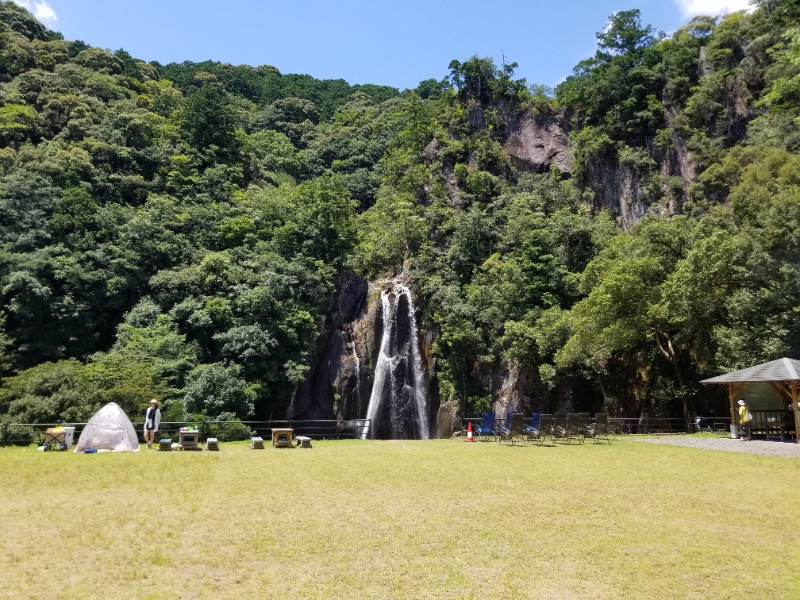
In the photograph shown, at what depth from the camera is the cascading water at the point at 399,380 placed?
29.1m

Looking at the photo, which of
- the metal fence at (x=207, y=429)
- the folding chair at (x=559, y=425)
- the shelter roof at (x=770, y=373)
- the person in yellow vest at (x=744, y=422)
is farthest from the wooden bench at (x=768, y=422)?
the metal fence at (x=207, y=429)

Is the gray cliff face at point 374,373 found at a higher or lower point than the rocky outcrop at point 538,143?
lower

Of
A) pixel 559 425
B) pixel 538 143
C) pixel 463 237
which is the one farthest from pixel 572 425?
pixel 538 143

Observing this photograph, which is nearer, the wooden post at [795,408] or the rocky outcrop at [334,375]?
the wooden post at [795,408]

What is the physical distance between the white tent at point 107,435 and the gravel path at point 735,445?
51.2 feet

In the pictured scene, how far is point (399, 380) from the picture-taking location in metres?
30.1

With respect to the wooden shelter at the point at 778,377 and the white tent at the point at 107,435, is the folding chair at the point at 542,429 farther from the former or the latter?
the white tent at the point at 107,435

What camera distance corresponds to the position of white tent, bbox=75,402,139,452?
15.3 metres

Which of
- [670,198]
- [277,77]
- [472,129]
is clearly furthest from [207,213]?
[277,77]

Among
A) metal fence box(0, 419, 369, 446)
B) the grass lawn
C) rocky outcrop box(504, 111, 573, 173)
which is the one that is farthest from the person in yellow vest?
rocky outcrop box(504, 111, 573, 173)

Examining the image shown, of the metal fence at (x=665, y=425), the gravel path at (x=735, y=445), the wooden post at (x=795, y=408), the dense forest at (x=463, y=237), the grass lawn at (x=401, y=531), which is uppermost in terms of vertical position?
the dense forest at (x=463, y=237)

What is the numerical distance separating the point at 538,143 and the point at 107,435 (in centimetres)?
3550

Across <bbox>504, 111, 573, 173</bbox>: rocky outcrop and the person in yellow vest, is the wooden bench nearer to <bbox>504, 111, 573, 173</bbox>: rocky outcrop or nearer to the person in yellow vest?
the person in yellow vest

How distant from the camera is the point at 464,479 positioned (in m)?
10.7
